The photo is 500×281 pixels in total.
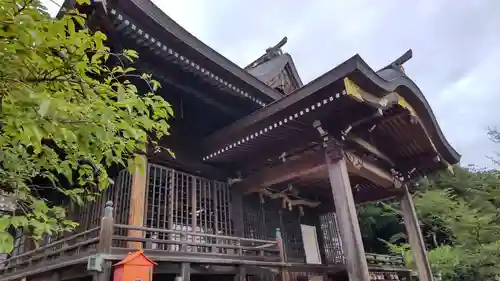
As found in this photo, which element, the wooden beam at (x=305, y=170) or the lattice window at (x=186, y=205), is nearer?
A: the lattice window at (x=186, y=205)

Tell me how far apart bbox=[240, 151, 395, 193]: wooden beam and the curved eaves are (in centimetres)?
134

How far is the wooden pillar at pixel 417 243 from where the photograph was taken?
284 inches

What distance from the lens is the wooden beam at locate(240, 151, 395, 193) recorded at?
5984 mm

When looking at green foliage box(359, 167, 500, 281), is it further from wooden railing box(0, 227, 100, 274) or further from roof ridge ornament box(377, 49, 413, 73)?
wooden railing box(0, 227, 100, 274)

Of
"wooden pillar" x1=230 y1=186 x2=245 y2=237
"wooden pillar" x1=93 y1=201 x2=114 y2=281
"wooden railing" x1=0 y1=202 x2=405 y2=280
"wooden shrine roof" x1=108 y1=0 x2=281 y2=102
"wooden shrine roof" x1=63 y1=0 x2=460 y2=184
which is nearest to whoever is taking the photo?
"wooden pillar" x1=93 y1=201 x2=114 y2=281

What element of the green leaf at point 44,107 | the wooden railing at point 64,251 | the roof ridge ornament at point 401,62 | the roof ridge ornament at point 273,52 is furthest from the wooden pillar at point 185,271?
the roof ridge ornament at point 273,52

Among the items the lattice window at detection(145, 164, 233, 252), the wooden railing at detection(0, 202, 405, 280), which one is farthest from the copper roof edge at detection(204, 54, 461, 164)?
the wooden railing at detection(0, 202, 405, 280)

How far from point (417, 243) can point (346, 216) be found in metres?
3.53

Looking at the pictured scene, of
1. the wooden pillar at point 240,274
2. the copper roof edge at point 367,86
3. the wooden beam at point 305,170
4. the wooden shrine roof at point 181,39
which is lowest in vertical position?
the wooden pillar at point 240,274

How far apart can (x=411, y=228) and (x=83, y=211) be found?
706cm

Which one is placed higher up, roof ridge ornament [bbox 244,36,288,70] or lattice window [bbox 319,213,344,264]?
roof ridge ornament [bbox 244,36,288,70]

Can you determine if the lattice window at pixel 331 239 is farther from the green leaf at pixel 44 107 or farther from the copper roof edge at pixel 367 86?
the green leaf at pixel 44 107

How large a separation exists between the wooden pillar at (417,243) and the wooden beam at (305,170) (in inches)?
37.6

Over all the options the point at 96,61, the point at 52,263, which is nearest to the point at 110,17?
the point at 96,61
